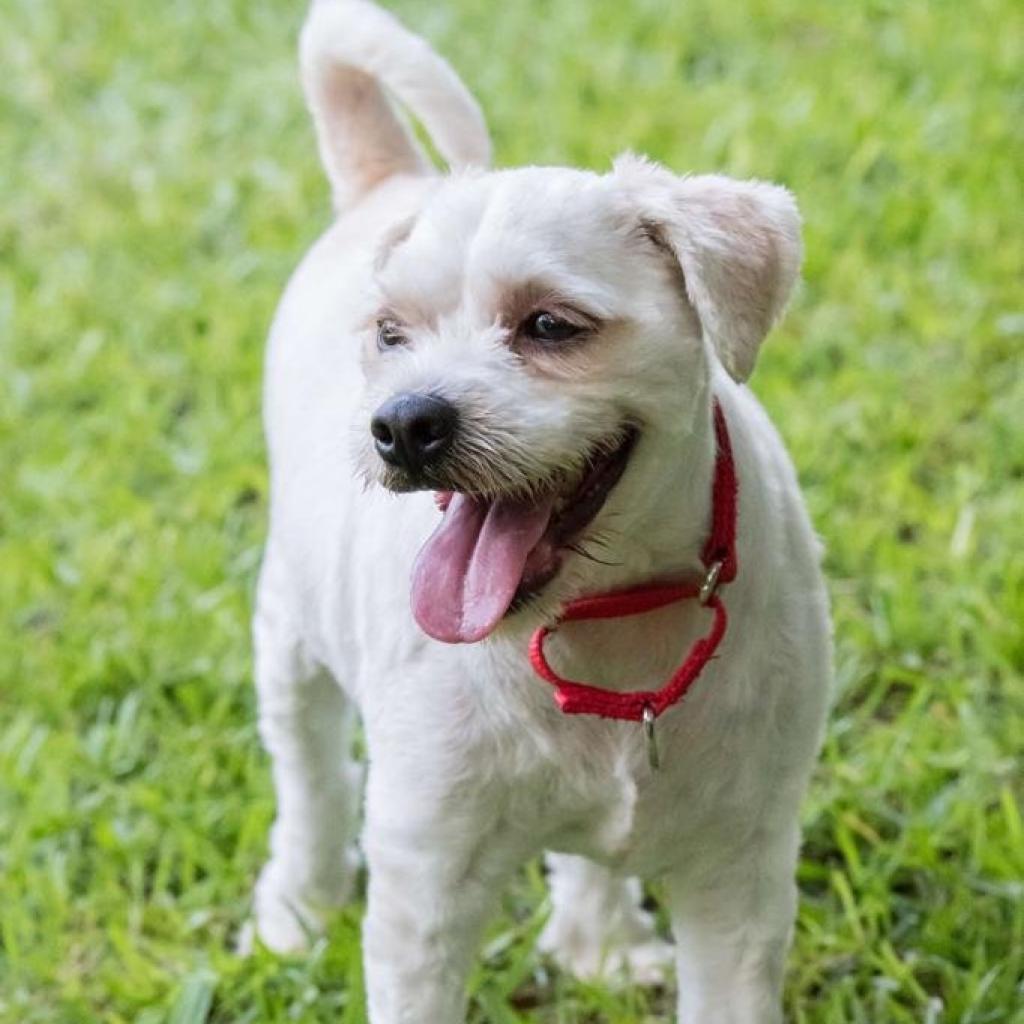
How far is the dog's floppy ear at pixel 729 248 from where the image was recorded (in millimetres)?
2766

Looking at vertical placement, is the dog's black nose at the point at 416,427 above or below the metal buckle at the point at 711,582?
above

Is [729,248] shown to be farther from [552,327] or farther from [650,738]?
[650,738]

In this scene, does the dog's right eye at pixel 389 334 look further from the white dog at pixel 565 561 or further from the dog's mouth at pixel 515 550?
the dog's mouth at pixel 515 550

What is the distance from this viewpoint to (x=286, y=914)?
4188mm

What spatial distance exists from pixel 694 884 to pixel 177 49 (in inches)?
216

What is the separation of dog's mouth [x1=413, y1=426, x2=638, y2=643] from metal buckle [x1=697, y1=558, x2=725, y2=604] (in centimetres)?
23

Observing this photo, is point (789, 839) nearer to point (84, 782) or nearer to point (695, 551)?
point (695, 551)

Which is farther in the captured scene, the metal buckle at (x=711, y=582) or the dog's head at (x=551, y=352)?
the metal buckle at (x=711, y=582)

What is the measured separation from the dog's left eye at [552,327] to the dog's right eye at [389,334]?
23cm

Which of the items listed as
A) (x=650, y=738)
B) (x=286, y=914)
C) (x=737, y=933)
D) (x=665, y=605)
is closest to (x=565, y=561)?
(x=665, y=605)

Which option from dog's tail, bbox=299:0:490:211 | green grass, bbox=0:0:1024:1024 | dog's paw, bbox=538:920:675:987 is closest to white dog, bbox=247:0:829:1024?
dog's tail, bbox=299:0:490:211

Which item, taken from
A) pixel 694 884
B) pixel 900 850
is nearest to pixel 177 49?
pixel 900 850

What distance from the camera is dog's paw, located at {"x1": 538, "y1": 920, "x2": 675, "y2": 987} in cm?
401

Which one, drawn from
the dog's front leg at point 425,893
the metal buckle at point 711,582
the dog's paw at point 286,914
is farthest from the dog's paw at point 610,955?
the metal buckle at point 711,582
